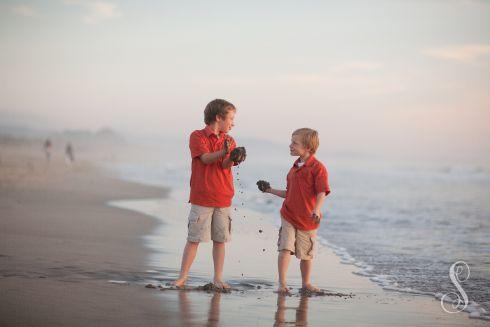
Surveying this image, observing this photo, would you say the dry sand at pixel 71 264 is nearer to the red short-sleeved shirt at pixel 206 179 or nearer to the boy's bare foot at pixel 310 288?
the red short-sleeved shirt at pixel 206 179

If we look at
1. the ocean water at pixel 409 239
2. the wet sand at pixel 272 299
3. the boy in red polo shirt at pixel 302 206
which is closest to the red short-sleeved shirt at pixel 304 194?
the boy in red polo shirt at pixel 302 206

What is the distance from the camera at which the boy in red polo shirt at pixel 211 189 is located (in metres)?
5.89

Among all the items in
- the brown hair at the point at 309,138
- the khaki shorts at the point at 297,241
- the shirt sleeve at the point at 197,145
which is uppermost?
the brown hair at the point at 309,138

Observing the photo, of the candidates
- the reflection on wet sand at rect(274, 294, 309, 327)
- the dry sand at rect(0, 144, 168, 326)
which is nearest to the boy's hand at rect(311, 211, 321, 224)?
the reflection on wet sand at rect(274, 294, 309, 327)

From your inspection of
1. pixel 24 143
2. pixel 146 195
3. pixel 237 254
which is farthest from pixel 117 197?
pixel 24 143

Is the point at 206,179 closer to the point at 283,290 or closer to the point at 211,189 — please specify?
the point at 211,189

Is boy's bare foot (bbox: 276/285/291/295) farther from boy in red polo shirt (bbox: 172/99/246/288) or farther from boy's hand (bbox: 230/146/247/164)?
boy's hand (bbox: 230/146/247/164)

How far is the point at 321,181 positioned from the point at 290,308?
1.27 meters

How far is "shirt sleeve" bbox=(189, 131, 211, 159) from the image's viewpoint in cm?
588

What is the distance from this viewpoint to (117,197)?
53.5ft

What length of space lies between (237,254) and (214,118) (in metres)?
2.53

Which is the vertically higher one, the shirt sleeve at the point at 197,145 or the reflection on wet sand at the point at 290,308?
the shirt sleeve at the point at 197,145

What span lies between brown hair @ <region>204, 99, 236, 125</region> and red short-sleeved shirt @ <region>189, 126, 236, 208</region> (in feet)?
0.58

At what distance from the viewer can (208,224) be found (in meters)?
5.96
